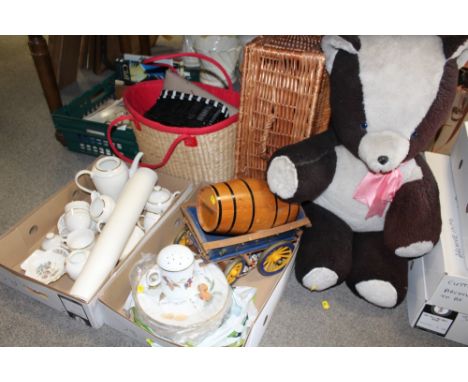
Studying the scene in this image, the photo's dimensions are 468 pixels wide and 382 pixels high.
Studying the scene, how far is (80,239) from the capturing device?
1043 millimetres

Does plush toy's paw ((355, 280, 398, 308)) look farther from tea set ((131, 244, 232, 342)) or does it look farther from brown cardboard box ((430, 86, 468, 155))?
brown cardboard box ((430, 86, 468, 155))

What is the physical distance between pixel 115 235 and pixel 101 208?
0.48 feet

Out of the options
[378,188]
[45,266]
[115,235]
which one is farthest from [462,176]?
[45,266]

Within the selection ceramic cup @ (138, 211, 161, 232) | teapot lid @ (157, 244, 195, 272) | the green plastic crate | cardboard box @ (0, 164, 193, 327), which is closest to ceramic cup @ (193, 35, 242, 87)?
the green plastic crate

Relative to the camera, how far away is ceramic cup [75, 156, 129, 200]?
113cm

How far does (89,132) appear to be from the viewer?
4.52 ft

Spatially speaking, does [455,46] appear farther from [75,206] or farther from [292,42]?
[75,206]

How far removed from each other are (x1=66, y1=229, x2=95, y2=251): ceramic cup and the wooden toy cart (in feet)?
0.82

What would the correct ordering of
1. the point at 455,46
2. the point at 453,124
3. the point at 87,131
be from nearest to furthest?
the point at 455,46, the point at 453,124, the point at 87,131

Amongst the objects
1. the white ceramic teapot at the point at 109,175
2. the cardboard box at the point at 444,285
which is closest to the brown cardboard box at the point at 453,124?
the cardboard box at the point at 444,285

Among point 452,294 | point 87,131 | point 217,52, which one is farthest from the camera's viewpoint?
point 217,52

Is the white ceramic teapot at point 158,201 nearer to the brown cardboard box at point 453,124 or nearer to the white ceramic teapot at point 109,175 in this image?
the white ceramic teapot at point 109,175

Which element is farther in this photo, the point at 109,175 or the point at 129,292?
the point at 109,175
